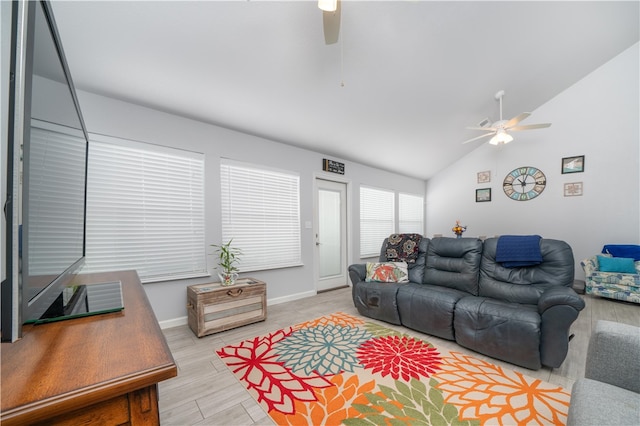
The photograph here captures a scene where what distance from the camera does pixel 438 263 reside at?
10.5 ft

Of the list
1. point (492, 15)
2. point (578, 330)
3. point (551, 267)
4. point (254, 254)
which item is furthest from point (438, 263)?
point (492, 15)

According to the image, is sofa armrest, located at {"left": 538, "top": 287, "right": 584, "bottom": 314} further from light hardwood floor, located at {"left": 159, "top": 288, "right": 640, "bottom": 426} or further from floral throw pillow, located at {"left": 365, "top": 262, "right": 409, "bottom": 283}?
floral throw pillow, located at {"left": 365, "top": 262, "right": 409, "bottom": 283}

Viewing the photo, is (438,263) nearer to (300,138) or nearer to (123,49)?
(300,138)

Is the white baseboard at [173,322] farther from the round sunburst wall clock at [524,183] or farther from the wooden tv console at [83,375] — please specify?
the round sunburst wall clock at [524,183]

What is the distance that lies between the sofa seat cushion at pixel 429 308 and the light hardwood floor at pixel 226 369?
0.12 m

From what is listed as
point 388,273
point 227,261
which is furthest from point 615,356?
point 227,261

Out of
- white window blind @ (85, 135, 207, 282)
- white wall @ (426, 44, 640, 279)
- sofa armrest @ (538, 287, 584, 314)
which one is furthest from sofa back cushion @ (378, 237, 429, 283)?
white wall @ (426, 44, 640, 279)

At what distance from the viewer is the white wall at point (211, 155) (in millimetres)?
2639

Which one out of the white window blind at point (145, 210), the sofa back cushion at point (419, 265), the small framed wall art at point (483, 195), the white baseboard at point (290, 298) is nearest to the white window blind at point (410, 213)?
the small framed wall art at point (483, 195)

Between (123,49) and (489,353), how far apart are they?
4.05 metres

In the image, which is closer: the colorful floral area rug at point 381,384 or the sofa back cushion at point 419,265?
the colorful floral area rug at point 381,384

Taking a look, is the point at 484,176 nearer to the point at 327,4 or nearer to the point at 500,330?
→ the point at 500,330

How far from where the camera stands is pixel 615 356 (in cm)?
119

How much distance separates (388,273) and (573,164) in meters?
4.48
